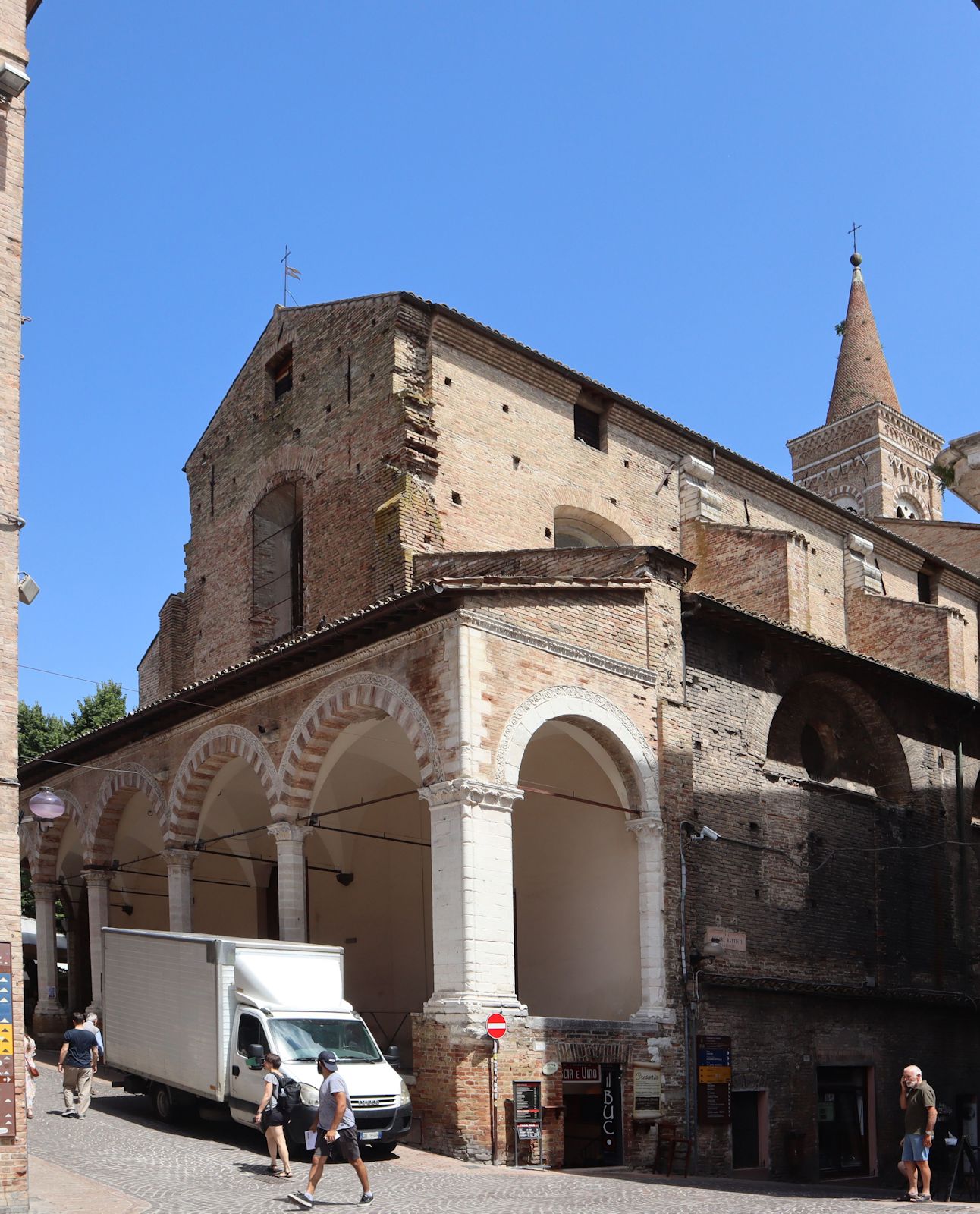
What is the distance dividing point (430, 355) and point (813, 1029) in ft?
37.7

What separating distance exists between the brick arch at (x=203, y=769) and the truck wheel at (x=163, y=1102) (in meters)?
4.11

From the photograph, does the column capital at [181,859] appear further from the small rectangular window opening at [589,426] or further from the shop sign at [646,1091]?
the small rectangular window opening at [589,426]

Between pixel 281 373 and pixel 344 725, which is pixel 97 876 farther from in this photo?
pixel 281 373

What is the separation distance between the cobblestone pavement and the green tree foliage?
21511 millimetres

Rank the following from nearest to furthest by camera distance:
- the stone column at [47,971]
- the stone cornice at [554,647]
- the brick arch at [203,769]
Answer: the stone cornice at [554,647] → the brick arch at [203,769] → the stone column at [47,971]

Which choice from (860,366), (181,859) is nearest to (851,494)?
(860,366)

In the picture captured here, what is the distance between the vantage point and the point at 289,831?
1791 centimetres

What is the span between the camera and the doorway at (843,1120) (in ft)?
62.9

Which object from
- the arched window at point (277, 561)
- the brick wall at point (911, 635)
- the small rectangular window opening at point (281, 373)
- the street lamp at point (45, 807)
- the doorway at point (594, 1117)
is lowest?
the doorway at point (594, 1117)

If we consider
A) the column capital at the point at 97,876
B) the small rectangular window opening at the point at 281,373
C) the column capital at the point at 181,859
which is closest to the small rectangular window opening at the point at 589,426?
the small rectangular window opening at the point at 281,373

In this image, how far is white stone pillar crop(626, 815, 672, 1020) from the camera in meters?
16.8

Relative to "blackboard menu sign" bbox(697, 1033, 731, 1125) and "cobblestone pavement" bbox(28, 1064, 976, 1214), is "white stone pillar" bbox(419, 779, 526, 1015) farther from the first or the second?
"blackboard menu sign" bbox(697, 1033, 731, 1125)

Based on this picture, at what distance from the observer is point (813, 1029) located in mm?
19172

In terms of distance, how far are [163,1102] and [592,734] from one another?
6587 mm
